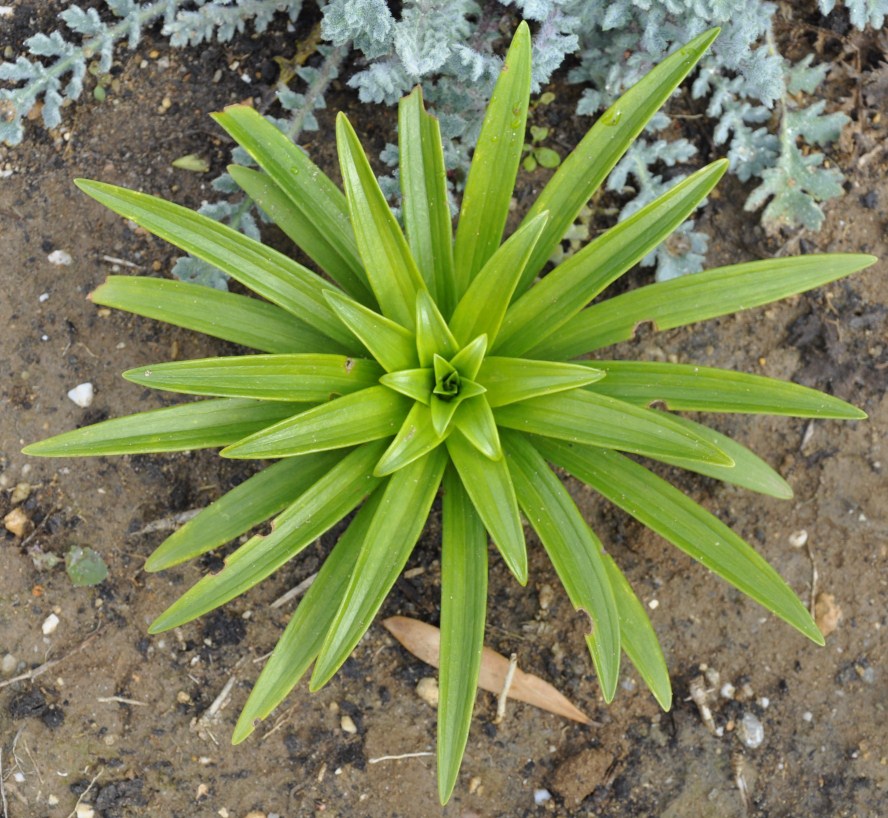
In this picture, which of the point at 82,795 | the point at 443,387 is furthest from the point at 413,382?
the point at 82,795

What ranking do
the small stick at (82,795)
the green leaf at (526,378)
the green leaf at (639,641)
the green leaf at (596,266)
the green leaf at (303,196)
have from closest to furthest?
the green leaf at (526,378)
the green leaf at (596,266)
the green leaf at (303,196)
the green leaf at (639,641)
the small stick at (82,795)

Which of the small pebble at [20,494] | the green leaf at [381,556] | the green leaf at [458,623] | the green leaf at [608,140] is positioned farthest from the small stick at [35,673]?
the green leaf at [608,140]

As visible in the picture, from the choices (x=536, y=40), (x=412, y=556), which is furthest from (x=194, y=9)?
(x=412, y=556)

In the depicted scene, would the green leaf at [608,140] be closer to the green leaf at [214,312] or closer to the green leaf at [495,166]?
the green leaf at [495,166]

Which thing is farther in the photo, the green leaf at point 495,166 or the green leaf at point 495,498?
the green leaf at point 495,166

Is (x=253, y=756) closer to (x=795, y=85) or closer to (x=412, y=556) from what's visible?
(x=412, y=556)

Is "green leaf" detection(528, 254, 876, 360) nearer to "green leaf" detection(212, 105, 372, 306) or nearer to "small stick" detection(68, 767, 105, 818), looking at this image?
"green leaf" detection(212, 105, 372, 306)

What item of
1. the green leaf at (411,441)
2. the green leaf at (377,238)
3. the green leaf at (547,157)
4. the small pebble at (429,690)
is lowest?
the small pebble at (429,690)

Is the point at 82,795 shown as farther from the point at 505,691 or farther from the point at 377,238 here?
the point at 377,238
